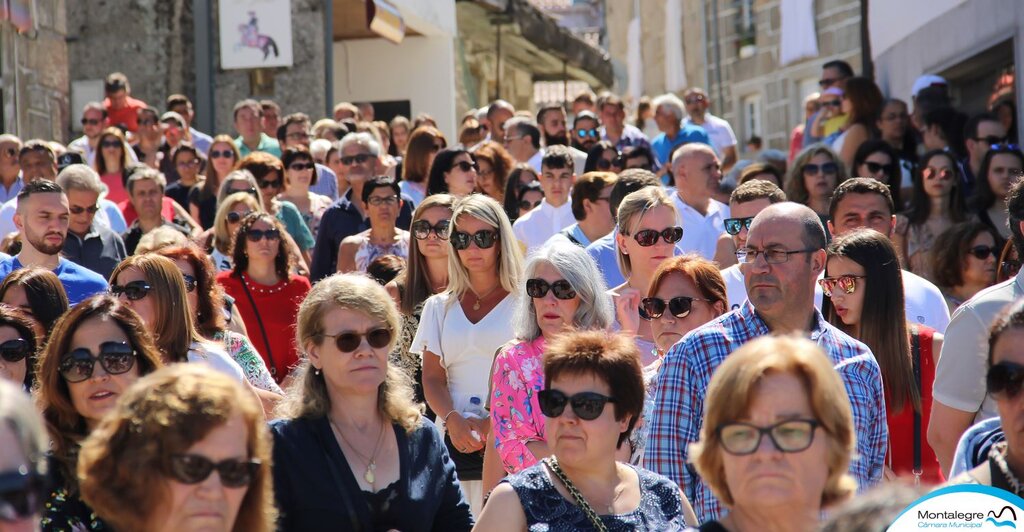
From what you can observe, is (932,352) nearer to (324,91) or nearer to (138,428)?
(138,428)

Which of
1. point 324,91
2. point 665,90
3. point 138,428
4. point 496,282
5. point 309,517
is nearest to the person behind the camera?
point 138,428

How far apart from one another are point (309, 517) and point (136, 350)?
2.84ft

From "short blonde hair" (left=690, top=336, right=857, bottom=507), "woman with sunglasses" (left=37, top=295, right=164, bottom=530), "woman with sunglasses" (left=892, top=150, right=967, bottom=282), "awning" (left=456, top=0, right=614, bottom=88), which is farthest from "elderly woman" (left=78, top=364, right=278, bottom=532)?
"awning" (left=456, top=0, right=614, bottom=88)

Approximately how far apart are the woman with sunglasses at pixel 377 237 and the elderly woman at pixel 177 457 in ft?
19.5

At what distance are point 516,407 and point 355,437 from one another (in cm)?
107

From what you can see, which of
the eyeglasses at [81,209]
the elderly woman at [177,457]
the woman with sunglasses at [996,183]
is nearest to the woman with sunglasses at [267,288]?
the eyeglasses at [81,209]

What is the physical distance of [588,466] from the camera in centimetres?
463

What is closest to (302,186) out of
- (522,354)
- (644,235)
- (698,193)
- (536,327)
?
(698,193)

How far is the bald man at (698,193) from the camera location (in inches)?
380

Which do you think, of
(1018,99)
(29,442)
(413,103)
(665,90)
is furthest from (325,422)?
(665,90)

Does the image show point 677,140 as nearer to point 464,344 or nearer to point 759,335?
point 464,344

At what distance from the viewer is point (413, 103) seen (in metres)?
25.2

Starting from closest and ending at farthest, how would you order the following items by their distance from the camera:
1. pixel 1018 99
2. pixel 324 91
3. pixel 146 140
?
pixel 1018 99, pixel 146 140, pixel 324 91

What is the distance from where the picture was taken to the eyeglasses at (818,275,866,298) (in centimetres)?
613
